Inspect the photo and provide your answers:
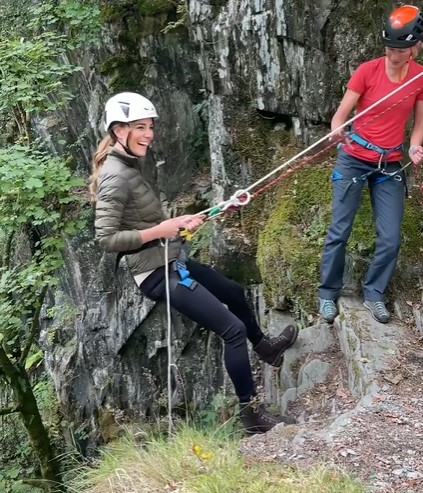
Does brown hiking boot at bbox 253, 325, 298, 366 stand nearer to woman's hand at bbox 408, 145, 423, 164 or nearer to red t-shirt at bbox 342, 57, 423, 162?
red t-shirt at bbox 342, 57, 423, 162

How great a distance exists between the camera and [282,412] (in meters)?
5.29

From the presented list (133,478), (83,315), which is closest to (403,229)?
(133,478)

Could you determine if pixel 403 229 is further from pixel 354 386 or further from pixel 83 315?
pixel 83 315

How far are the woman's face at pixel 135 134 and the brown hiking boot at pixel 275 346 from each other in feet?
6.92

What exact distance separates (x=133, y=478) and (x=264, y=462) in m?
0.84

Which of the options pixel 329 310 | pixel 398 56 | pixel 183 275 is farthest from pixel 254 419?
pixel 398 56

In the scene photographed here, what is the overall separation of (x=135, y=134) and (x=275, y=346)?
236 centimetres

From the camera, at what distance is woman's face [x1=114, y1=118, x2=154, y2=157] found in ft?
14.1

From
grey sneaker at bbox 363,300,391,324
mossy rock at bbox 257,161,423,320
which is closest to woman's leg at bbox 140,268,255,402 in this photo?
grey sneaker at bbox 363,300,391,324

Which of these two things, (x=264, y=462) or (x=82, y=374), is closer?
(x=264, y=462)

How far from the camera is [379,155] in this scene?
494 cm

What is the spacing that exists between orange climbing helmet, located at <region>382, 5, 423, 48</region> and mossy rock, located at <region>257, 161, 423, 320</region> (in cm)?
198

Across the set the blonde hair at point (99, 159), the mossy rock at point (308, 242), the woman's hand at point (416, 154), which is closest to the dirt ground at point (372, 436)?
the mossy rock at point (308, 242)

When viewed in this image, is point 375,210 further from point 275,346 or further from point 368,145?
point 275,346
